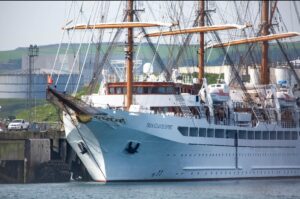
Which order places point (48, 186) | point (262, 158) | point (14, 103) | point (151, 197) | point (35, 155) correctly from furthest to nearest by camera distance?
point (14, 103) < point (262, 158) < point (35, 155) < point (48, 186) < point (151, 197)

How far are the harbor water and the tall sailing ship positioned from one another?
1875 millimetres

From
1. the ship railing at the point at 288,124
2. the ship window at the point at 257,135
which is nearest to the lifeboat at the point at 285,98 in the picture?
the ship railing at the point at 288,124

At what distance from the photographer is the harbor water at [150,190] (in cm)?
9238

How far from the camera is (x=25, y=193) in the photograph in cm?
9394

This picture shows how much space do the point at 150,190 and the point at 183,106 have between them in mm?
15375

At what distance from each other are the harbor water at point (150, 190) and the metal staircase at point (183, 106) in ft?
18.5

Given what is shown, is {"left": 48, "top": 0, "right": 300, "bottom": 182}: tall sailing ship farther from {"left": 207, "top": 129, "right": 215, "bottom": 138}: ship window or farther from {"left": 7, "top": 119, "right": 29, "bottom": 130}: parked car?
{"left": 7, "top": 119, "right": 29, "bottom": 130}: parked car

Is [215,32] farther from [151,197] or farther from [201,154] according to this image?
[151,197]

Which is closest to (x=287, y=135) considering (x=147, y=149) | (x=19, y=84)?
(x=147, y=149)

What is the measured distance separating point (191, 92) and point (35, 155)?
14.3 metres

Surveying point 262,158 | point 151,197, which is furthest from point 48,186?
point 262,158

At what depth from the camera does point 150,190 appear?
96750 millimetres

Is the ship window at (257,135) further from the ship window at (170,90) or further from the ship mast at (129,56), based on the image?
the ship mast at (129,56)

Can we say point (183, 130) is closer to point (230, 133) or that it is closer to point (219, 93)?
point (230, 133)
